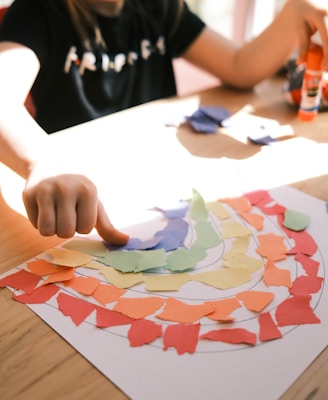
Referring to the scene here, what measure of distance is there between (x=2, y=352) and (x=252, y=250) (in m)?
0.30

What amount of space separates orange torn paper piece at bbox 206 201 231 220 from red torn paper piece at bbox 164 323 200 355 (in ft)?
0.65

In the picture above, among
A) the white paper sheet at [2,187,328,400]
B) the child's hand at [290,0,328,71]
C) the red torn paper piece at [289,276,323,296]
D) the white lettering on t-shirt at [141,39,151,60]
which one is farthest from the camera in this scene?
the white lettering on t-shirt at [141,39,151,60]

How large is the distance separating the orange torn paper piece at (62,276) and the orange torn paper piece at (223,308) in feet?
0.51

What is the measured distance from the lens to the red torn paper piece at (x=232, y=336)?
429 mm

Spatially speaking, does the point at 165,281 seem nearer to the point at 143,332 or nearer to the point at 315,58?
the point at 143,332

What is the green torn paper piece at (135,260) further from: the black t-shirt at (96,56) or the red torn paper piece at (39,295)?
the black t-shirt at (96,56)

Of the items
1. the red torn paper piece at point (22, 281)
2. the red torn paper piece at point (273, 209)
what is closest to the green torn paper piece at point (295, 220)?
the red torn paper piece at point (273, 209)

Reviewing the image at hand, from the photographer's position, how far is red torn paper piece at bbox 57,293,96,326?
456mm

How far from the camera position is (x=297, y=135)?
82 cm

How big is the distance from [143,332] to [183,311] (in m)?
0.05

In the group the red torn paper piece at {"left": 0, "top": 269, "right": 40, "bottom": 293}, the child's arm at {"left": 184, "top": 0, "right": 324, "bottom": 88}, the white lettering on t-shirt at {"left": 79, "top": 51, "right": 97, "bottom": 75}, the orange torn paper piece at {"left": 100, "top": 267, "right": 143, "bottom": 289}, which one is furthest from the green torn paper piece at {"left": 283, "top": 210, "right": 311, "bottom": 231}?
the white lettering on t-shirt at {"left": 79, "top": 51, "right": 97, "bottom": 75}

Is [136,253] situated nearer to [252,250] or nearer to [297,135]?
[252,250]

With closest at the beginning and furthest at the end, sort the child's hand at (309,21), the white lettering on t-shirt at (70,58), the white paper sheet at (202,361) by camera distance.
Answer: the white paper sheet at (202,361) → the child's hand at (309,21) → the white lettering on t-shirt at (70,58)

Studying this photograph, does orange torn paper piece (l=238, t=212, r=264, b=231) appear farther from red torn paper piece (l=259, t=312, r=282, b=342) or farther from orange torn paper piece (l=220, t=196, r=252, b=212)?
red torn paper piece (l=259, t=312, r=282, b=342)
